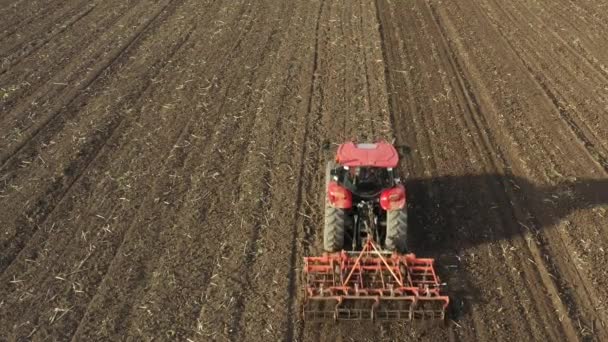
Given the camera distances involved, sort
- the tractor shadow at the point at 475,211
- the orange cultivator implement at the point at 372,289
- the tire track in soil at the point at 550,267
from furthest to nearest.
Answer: the tractor shadow at the point at 475,211
the tire track in soil at the point at 550,267
the orange cultivator implement at the point at 372,289

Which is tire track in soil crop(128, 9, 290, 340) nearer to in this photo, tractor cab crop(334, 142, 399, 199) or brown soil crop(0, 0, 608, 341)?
brown soil crop(0, 0, 608, 341)

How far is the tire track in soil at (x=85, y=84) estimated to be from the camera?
13031 millimetres

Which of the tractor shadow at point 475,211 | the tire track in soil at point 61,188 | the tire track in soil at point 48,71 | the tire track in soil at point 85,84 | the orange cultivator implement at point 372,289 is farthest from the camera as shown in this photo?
the tire track in soil at point 48,71

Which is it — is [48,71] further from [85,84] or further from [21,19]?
[21,19]

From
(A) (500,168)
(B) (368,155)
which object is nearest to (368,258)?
(B) (368,155)

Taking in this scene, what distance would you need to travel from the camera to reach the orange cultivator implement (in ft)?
27.6

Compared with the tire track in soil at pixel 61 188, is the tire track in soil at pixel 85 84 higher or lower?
lower

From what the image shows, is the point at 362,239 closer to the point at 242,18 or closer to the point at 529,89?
the point at 529,89

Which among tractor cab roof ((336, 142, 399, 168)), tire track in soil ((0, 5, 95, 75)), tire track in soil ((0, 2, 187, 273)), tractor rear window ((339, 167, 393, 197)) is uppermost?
tractor cab roof ((336, 142, 399, 168))

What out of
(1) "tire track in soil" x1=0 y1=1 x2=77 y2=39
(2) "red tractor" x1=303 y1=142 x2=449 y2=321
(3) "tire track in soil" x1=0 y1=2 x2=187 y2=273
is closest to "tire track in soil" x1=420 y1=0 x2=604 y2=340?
(2) "red tractor" x1=303 y1=142 x2=449 y2=321

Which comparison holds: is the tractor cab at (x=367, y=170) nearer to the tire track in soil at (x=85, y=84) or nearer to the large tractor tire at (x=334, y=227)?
the large tractor tire at (x=334, y=227)

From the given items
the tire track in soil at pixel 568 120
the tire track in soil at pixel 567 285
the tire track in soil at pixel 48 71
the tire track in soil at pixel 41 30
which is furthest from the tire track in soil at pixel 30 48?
the tire track in soil at pixel 567 285

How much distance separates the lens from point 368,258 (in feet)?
29.4

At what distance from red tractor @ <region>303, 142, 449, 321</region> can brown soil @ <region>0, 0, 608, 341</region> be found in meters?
0.32
